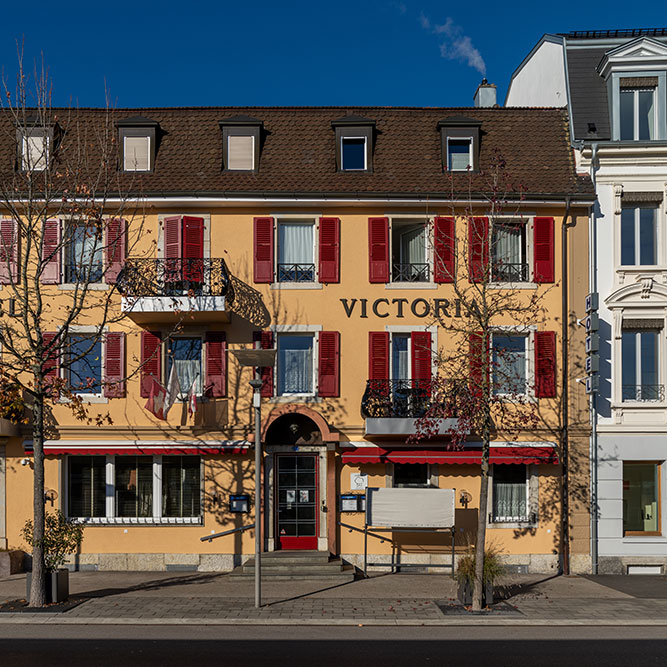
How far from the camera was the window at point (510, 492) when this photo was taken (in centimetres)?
1995

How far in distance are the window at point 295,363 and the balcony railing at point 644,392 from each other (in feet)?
25.7

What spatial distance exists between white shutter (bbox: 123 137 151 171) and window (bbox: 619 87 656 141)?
12.3m

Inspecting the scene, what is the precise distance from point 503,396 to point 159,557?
9.19 metres

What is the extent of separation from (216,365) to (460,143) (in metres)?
8.71

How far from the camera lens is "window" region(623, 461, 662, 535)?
19844 mm

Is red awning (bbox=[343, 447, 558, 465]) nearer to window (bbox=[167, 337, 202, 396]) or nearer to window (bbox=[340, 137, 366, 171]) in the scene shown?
window (bbox=[167, 337, 202, 396])

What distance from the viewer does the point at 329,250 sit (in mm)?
20188

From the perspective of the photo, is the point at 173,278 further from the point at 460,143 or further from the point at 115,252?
the point at 460,143

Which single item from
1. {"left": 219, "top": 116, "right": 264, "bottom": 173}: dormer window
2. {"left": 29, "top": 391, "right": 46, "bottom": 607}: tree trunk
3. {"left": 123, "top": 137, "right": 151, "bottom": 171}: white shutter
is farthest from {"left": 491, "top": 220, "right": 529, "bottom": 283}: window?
{"left": 29, "top": 391, "right": 46, "bottom": 607}: tree trunk

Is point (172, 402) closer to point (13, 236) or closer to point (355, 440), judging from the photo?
point (355, 440)

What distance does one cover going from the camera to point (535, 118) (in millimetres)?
22031

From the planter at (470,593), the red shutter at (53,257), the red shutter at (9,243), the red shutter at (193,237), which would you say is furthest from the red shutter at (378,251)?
the red shutter at (9,243)
